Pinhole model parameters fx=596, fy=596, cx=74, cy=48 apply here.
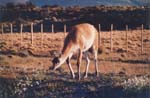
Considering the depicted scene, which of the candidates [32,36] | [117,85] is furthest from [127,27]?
[32,36]

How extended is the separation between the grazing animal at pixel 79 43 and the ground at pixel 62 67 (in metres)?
0.09

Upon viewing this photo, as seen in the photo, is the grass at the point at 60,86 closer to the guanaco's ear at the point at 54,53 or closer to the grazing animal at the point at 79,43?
the grazing animal at the point at 79,43

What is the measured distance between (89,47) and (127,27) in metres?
0.66

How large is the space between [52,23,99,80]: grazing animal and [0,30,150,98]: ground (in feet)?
0.28

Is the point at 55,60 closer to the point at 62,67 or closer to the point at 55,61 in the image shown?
the point at 55,61

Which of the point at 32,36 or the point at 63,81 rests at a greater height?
the point at 32,36

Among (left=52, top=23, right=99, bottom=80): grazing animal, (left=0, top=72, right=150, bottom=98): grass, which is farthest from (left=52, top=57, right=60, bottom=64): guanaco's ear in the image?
(left=0, top=72, right=150, bottom=98): grass

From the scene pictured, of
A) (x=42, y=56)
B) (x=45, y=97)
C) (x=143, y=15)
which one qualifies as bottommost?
(x=45, y=97)

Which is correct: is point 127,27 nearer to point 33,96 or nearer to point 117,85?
point 117,85

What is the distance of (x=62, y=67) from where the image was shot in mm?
9211

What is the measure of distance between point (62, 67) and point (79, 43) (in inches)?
18.1

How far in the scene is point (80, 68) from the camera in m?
9.20

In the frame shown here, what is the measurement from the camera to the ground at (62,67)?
905 centimetres

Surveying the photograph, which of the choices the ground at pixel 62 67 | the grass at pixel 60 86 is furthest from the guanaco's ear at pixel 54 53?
the grass at pixel 60 86
